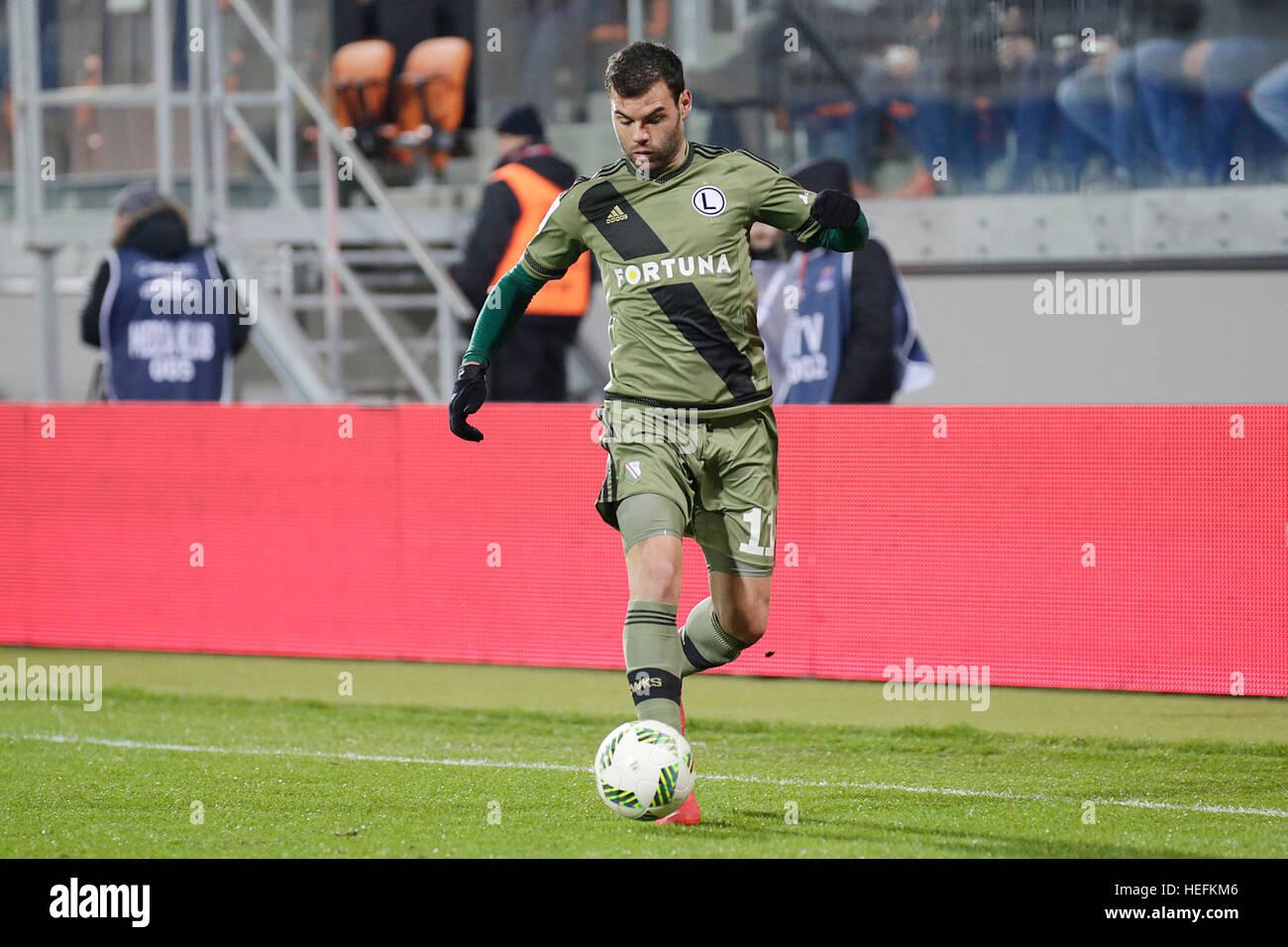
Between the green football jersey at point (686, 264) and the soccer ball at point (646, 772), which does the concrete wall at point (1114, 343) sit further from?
the soccer ball at point (646, 772)

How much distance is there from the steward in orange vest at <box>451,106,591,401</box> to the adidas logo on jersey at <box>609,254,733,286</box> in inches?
230

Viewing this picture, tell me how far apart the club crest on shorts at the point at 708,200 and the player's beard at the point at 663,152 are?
132mm

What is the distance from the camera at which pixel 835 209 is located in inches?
219

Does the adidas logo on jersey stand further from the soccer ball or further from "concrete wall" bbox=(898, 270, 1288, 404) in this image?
"concrete wall" bbox=(898, 270, 1288, 404)

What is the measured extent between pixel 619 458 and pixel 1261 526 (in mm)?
3492

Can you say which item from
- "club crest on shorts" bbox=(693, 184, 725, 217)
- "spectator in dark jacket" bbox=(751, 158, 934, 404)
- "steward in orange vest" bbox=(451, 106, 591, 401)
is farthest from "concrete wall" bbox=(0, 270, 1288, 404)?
"club crest on shorts" bbox=(693, 184, 725, 217)

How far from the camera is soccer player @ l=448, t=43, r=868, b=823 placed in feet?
18.1

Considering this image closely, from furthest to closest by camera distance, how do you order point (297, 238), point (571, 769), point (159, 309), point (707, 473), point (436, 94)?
1. point (436, 94)
2. point (297, 238)
3. point (159, 309)
4. point (571, 769)
5. point (707, 473)

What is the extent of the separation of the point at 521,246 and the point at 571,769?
18.4ft

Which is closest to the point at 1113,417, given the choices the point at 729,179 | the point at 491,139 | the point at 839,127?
the point at 729,179

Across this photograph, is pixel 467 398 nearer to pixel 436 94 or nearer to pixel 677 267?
pixel 677 267

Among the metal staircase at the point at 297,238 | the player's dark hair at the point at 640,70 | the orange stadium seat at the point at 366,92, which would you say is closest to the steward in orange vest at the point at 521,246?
the metal staircase at the point at 297,238

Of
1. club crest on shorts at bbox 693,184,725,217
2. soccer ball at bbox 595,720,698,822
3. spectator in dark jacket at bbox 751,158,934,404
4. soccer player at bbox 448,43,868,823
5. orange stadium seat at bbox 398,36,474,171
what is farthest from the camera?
orange stadium seat at bbox 398,36,474,171

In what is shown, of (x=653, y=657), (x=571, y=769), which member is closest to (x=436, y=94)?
(x=571, y=769)
